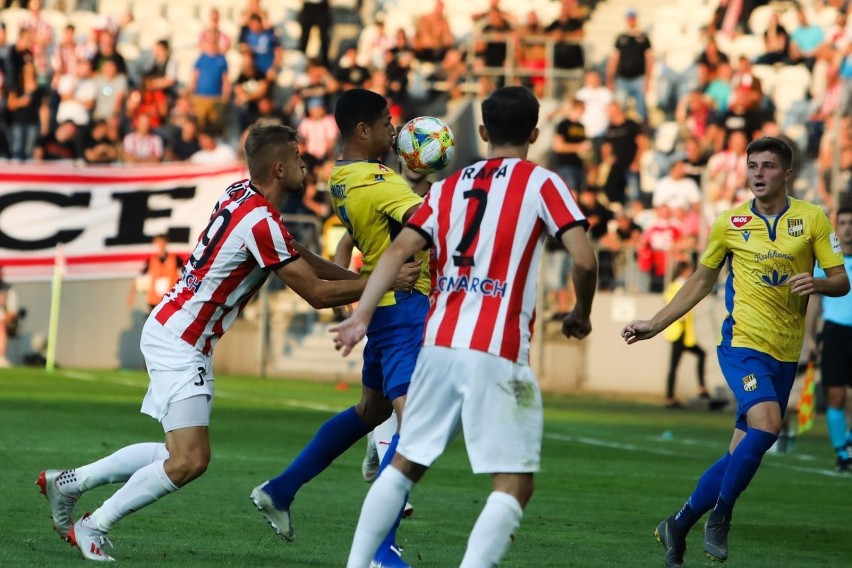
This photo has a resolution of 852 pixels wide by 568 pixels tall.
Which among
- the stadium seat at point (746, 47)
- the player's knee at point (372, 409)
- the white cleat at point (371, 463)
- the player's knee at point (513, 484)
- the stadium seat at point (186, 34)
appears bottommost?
the white cleat at point (371, 463)

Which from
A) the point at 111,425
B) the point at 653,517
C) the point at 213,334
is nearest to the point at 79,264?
the point at 111,425

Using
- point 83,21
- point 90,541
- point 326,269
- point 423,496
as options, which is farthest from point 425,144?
point 83,21

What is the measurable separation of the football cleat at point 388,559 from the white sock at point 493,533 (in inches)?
57.6

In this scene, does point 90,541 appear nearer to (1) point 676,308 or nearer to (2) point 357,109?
(2) point 357,109

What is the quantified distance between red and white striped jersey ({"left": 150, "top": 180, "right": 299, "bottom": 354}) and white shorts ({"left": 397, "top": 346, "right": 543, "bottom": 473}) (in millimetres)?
1409

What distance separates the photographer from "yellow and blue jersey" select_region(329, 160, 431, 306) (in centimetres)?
767

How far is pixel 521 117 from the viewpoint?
5.93 m

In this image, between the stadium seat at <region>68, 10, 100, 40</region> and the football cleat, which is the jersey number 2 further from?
the stadium seat at <region>68, 10, 100, 40</region>

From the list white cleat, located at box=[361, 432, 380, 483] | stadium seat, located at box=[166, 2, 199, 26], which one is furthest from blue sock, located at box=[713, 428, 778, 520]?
stadium seat, located at box=[166, 2, 199, 26]

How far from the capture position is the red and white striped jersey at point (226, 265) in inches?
279

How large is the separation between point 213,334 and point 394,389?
964mm

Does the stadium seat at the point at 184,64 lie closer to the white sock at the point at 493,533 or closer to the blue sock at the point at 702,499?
the blue sock at the point at 702,499

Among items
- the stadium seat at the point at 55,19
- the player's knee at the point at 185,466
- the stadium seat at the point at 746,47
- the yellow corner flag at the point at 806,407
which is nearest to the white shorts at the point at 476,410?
the player's knee at the point at 185,466

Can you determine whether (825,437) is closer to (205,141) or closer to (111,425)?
(111,425)
